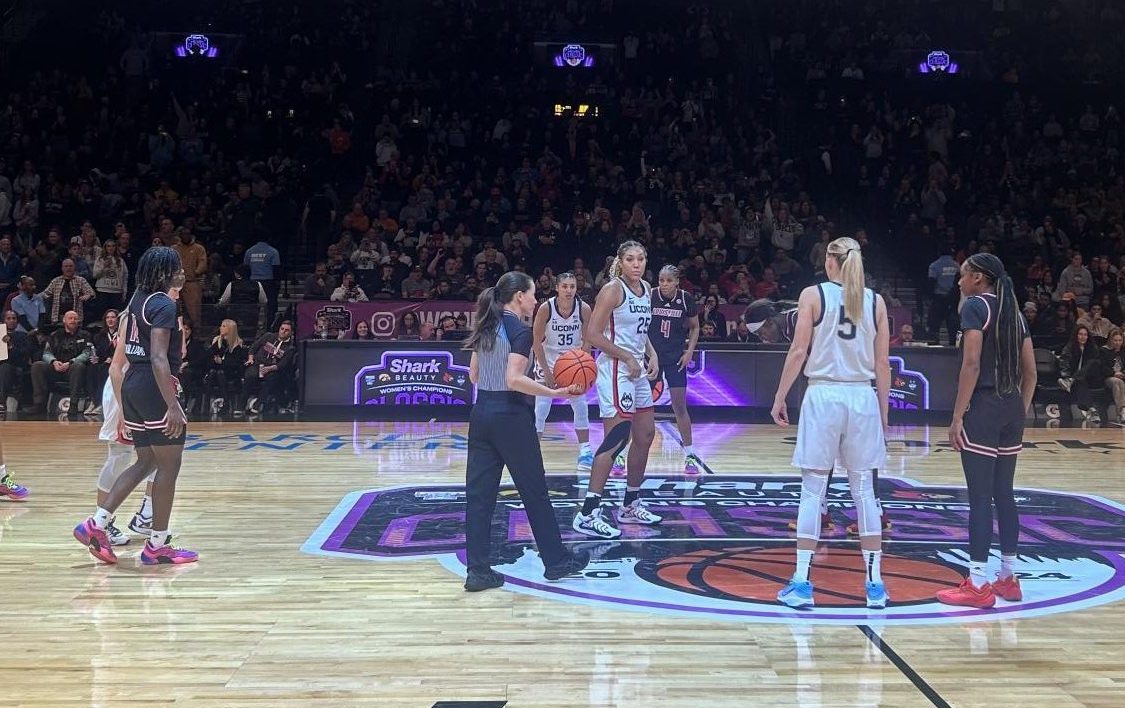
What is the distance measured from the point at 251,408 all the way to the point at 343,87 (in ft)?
33.1

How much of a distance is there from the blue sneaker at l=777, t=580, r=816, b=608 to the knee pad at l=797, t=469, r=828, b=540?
0.87ft

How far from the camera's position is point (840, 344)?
18.4ft

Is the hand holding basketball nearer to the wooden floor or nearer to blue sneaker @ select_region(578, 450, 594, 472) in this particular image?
the wooden floor

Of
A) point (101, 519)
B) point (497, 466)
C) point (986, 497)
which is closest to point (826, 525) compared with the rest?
point (986, 497)

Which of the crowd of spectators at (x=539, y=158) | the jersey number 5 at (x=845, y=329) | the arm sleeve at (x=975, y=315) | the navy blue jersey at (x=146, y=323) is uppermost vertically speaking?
the crowd of spectators at (x=539, y=158)

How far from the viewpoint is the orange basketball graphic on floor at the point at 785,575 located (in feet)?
19.6

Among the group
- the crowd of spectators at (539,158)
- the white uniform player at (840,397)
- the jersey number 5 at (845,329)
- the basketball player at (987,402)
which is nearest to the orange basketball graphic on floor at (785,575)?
the basketball player at (987,402)

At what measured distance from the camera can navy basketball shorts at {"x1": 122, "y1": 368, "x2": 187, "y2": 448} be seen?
20.7 feet

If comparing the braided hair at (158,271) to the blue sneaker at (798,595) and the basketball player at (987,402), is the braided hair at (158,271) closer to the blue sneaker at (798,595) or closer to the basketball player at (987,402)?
the blue sneaker at (798,595)

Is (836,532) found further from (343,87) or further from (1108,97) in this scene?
(1108,97)

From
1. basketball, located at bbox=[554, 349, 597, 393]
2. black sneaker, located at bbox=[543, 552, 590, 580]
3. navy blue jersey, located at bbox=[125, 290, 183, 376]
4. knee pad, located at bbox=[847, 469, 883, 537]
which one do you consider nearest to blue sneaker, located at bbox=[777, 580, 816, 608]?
knee pad, located at bbox=[847, 469, 883, 537]

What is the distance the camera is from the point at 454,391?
49.0 feet

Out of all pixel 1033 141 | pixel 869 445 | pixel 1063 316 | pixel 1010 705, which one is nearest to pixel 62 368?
pixel 869 445

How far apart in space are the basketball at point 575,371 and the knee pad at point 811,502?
4.45 ft
